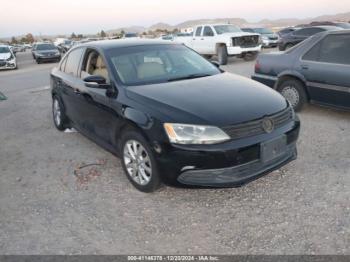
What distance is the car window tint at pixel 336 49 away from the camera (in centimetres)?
595

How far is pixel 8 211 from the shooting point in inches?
151

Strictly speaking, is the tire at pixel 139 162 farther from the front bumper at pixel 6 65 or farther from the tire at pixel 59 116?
the front bumper at pixel 6 65

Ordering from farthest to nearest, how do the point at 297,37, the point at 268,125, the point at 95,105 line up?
the point at 297,37 < the point at 95,105 < the point at 268,125

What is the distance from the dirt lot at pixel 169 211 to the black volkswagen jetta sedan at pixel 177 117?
0.31 m

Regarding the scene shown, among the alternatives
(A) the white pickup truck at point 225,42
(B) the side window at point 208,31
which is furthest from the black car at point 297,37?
(B) the side window at point 208,31

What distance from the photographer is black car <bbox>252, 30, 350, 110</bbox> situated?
593 cm

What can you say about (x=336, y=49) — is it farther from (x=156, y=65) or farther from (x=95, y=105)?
(x=95, y=105)

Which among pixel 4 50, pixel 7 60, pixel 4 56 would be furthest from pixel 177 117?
pixel 4 50

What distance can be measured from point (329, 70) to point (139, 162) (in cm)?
380

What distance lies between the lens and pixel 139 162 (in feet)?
13.1

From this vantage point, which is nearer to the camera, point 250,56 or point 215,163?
point 215,163

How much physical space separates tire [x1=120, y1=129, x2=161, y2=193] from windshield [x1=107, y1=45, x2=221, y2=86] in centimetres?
73

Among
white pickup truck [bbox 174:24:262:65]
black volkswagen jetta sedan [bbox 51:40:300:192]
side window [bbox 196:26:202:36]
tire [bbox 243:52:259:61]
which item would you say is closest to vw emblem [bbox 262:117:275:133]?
black volkswagen jetta sedan [bbox 51:40:300:192]

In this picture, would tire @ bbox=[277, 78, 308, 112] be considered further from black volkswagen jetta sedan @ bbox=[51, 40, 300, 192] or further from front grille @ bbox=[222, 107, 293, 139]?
front grille @ bbox=[222, 107, 293, 139]
